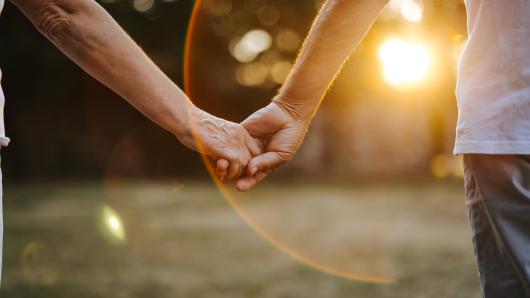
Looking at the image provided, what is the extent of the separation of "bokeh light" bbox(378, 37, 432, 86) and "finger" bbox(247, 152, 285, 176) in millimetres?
17845

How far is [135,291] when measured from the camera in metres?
6.29

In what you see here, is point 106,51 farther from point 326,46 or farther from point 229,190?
point 229,190

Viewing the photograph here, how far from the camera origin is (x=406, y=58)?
2119 cm

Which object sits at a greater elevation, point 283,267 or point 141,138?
point 283,267

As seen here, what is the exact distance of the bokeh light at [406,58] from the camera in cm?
2078

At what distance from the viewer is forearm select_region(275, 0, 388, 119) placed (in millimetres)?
2434

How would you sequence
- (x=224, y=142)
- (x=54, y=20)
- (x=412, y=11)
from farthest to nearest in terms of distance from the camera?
(x=412, y=11), (x=224, y=142), (x=54, y=20)

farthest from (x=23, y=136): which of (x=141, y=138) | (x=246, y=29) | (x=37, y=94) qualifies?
(x=246, y=29)

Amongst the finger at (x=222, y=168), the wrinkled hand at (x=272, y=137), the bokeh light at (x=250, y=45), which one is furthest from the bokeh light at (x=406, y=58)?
the finger at (x=222, y=168)

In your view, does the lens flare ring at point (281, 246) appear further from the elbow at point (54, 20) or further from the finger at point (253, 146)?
the elbow at point (54, 20)

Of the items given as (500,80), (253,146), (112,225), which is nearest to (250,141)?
(253,146)

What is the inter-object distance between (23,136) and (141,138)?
4.26 m

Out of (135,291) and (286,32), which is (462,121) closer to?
(135,291)

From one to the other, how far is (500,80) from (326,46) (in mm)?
932
